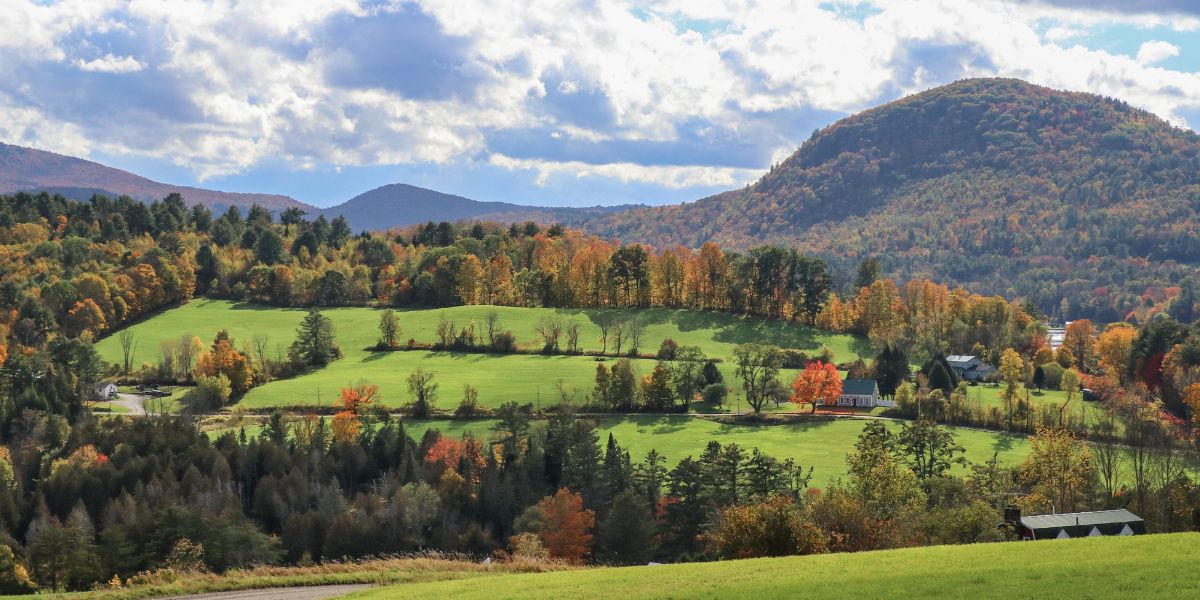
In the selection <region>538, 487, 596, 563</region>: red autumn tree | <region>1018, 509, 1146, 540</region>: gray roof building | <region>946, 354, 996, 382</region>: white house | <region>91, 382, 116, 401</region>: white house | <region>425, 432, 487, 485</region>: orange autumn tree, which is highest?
<region>946, 354, 996, 382</region>: white house

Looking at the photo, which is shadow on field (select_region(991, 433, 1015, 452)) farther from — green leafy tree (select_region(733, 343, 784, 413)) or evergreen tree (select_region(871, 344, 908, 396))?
green leafy tree (select_region(733, 343, 784, 413))

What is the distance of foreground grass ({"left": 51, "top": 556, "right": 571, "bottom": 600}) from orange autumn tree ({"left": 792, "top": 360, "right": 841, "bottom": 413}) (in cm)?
6278

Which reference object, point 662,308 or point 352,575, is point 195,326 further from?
point 352,575

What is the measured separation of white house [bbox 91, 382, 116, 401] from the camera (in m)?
106

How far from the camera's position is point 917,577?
99.0 ft

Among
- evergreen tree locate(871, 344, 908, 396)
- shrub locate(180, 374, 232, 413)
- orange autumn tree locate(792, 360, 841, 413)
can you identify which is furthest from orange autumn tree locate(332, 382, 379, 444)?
evergreen tree locate(871, 344, 908, 396)

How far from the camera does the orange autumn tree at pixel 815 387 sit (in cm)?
10206

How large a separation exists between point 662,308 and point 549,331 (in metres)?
24.1

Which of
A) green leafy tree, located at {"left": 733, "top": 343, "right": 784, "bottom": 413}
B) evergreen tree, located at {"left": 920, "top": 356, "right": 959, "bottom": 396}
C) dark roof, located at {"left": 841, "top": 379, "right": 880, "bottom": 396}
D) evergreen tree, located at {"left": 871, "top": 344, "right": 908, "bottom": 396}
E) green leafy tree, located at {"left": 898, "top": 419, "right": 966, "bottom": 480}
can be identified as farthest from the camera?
evergreen tree, located at {"left": 871, "top": 344, "right": 908, "bottom": 396}

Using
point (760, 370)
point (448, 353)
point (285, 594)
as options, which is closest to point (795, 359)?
point (760, 370)

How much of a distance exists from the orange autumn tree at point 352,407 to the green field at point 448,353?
1826mm

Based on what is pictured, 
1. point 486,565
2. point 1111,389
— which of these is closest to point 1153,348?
point 1111,389

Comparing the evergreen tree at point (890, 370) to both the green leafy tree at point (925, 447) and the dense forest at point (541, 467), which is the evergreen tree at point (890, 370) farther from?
the green leafy tree at point (925, 447)

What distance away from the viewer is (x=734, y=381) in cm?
11119
